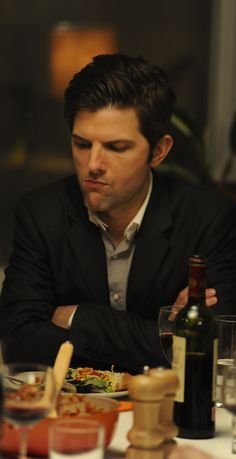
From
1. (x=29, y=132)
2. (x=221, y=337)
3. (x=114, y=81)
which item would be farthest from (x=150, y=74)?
(x=29, y=132)

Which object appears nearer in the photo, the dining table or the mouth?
the dining table

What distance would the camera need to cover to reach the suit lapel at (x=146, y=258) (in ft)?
10.2

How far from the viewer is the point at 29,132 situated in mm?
5172

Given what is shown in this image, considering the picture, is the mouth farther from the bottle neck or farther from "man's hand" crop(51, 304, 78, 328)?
the bottle neck

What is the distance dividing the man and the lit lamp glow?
6.70ft

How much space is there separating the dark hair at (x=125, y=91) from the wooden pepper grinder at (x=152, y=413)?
1247 millimetres

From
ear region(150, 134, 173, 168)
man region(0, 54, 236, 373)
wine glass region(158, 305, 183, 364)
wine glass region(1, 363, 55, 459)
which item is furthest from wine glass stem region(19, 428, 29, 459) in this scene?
ear region(150, 134, 173, 168)

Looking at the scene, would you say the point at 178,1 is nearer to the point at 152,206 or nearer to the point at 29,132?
the point at 29,132

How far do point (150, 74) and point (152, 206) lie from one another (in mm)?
423

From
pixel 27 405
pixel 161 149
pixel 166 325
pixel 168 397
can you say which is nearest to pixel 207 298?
pixel 161 149

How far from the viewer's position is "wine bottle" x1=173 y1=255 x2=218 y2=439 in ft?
6.63

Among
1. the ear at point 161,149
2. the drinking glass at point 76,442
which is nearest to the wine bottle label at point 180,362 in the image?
the drinking glass at point 76,442

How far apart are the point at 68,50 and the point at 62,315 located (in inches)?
103

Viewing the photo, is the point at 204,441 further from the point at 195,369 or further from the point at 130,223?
the point at 130,223
